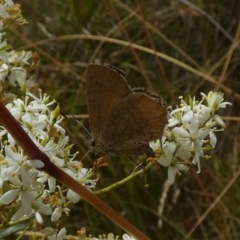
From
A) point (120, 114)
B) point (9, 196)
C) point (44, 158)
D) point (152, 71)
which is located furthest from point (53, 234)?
point (152, 71)

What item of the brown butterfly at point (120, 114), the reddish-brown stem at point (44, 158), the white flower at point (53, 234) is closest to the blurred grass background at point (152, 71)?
the brown butterfly at point (120, 114)

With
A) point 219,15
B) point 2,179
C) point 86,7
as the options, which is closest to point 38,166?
point 2,179

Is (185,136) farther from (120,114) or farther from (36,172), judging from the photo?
(36,172)

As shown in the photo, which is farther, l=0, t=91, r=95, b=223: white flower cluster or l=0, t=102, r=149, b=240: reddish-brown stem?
l=0, t=91, r=95, b=223: white flower cluster

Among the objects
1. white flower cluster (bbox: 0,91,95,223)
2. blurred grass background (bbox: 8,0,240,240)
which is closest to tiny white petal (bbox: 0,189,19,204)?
white flower cluster (bbox: 0,91,95,223)

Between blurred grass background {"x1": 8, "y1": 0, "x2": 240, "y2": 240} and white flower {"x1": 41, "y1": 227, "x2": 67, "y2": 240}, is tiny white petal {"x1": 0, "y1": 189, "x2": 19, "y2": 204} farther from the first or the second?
blurred grass background {"x1": 8, "y1": 0, "x2": 240, "y2": 240}

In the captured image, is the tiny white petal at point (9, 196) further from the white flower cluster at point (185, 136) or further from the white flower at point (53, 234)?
the white flower cluster at point (185, 136)

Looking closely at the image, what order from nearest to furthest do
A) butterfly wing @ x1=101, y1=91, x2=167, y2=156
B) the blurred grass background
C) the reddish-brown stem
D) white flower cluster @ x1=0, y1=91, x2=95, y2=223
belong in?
1. the reddish-brown stem
2. white flower cluster @ x1=0, y1=91, x2=95, y2=223
3. butterfly wing @ x1=101, y1=91, x2=167, y2=156
4. the blurred grass background
